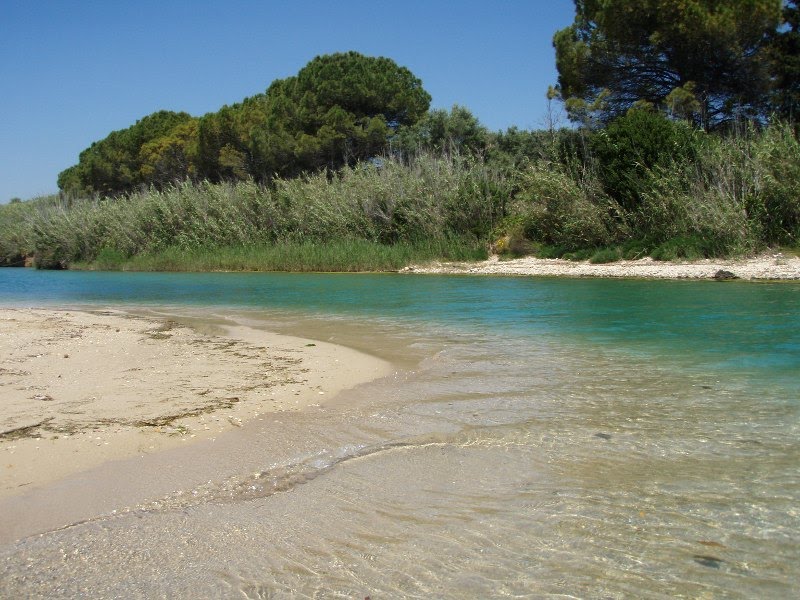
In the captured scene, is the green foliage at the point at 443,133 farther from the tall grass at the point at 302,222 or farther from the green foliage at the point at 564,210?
the green foliage at the point at 564,210

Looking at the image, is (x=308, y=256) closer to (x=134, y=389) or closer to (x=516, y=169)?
(x=516, y=169)

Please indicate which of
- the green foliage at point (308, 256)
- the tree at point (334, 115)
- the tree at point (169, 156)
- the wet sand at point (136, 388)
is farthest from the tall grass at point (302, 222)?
the wet sand at point (136, 388)

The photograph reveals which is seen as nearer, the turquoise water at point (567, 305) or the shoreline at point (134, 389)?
the shoreline at point (134, 389)

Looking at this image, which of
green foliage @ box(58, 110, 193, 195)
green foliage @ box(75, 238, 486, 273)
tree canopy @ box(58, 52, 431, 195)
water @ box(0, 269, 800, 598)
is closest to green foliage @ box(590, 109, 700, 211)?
green foliage @ box(75, 238, 486, 273)

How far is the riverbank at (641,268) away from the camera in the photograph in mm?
18266

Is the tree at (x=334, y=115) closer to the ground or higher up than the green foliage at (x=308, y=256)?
higher up

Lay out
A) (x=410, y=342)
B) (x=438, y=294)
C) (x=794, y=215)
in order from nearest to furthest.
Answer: (x=410, y=342) < (x=438, y=294) < (x=794, y=215)

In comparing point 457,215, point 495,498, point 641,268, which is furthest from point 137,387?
point 457,215

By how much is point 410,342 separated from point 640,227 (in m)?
16.3

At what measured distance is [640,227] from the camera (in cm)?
2353

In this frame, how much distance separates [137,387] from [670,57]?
26.4 m

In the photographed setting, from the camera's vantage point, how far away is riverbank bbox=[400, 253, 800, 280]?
18.3 m

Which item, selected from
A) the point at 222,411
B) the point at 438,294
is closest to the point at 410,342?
the point at 222,411

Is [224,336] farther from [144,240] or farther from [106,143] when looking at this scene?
[106,143]
